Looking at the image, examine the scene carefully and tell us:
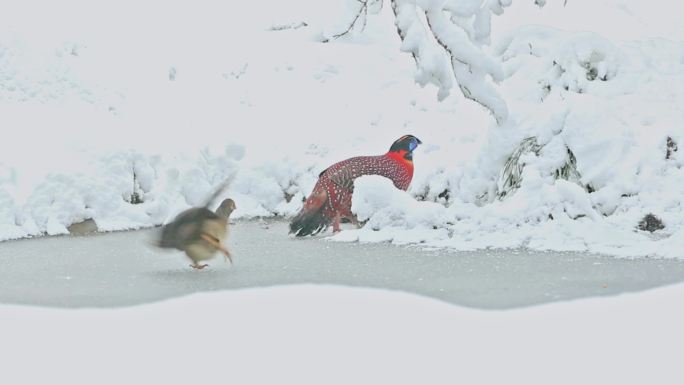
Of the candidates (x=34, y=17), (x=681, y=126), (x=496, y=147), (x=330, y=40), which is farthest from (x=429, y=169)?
(x=34, y=17)

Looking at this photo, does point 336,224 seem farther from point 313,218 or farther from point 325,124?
point 325,124

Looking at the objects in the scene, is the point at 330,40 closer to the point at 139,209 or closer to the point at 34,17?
the point at 34,17

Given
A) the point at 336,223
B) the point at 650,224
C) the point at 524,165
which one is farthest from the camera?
the point at 524,165

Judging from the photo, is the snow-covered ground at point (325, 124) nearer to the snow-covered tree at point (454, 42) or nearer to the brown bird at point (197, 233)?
the snow-covered tree at point (454, 42)

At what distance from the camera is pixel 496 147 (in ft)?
32.1

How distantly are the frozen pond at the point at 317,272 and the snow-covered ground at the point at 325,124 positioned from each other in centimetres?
49

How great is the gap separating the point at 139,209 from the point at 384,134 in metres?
2.73

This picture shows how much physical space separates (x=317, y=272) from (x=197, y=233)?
0.83 metres

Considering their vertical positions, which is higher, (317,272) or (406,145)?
(406,145)

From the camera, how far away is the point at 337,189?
29.6 ft

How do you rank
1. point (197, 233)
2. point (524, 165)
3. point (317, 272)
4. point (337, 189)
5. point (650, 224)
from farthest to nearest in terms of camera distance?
point (524, 165) < point (337, 189) < point (650, 224) < point (317, 272) < point (197, 233)

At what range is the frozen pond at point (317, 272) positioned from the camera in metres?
6.76

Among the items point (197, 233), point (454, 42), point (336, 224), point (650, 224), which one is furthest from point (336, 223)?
point (650, 224)

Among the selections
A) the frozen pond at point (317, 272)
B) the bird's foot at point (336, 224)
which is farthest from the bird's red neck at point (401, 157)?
the frozen pond at point (317, 272)
